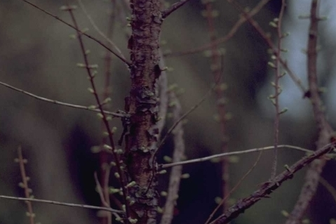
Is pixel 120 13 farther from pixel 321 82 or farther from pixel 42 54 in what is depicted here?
pixel 321 82

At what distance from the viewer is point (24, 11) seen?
382 centimetres

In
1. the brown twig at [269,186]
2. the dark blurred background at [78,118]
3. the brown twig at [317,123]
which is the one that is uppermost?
the dark blurred background at [78,118]

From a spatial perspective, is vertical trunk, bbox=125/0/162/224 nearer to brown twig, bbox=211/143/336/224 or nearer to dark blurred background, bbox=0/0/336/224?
brown twig, bbox=211/143/336/224

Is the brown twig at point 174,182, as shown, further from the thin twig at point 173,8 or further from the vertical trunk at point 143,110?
the thin twig at point 173,8

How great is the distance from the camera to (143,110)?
971 mm

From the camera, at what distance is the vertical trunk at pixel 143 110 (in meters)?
0.97

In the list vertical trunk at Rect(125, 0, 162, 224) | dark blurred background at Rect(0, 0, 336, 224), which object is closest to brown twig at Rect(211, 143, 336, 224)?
vertical trunk at Rect(125, 0, 162, 224)

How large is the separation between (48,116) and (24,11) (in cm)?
59

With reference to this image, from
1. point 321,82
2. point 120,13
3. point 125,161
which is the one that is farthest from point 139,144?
point 321,82

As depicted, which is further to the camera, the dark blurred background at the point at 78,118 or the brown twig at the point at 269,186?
the dark blurred background at the point at 78,118

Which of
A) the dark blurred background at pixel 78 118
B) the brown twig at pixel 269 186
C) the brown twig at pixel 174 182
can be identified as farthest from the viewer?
the dark blurred background at pixel 78 118

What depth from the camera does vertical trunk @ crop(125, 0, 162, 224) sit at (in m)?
0.97

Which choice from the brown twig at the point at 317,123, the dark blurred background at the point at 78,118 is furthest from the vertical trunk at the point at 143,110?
the dark blurred background at the point at 78,118

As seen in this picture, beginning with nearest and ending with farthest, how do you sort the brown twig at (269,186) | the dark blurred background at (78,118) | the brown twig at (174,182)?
1. the brown twig at (269,186)
2. the brown twig at (174,182)
3. the dark blurred background at (78,118)
